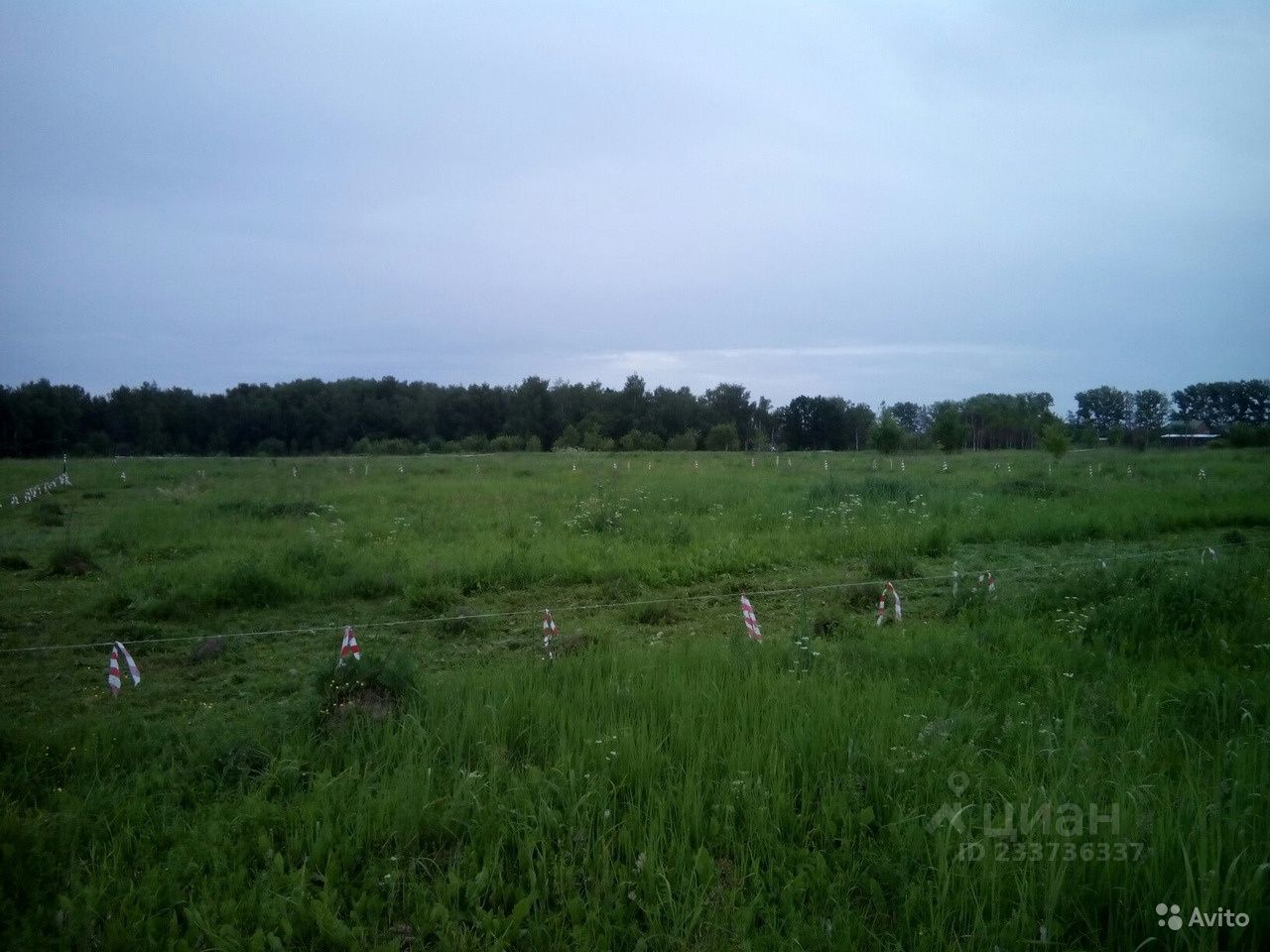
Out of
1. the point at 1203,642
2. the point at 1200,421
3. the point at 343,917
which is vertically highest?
the point at 1200,421

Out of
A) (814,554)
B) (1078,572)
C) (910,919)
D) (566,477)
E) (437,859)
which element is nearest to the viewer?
(910,919)

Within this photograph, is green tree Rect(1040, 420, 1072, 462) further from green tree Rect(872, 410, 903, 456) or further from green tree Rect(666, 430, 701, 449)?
green tree Rect(666, 430, 701, 449)

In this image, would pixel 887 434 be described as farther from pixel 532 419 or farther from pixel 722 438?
pixel 532 419

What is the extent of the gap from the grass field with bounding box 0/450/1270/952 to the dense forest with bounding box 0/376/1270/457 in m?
33.7

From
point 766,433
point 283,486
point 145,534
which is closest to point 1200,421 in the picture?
point 766,433

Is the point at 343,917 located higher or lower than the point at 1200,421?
lower

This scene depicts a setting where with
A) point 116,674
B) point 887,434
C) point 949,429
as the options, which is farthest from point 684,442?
point 116,674

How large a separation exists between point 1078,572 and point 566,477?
1679 cm

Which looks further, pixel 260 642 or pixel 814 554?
pixel 814 554

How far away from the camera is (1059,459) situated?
34.9 m

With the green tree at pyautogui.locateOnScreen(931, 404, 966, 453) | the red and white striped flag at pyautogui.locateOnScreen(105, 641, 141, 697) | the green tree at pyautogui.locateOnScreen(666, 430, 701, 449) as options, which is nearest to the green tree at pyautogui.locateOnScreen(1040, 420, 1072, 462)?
the green tree at pyautogui.locateOnScreen(931, 404, 966, 453)

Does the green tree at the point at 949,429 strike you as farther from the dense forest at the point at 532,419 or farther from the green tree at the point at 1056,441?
the green tree at the point at 1056,441

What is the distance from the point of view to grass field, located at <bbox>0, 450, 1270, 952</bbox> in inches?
126

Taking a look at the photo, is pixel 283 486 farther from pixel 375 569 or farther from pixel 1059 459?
pixel 1059 459
